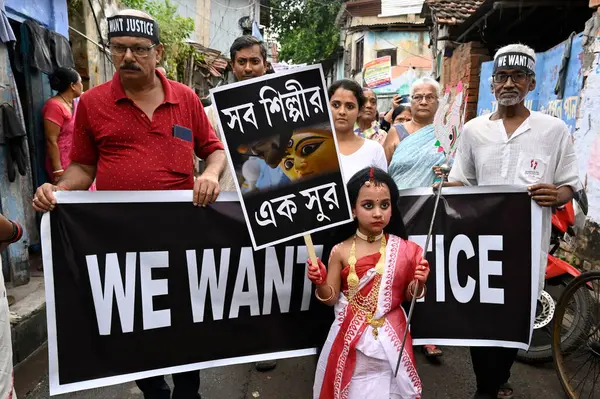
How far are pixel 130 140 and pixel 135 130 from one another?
0.17ft

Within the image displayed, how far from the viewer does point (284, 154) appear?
2084 millimetres

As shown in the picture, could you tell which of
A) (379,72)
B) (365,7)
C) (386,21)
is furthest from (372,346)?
(365,7)

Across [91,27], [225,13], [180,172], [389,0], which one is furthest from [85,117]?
[225,13]

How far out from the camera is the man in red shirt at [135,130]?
83.5 inches

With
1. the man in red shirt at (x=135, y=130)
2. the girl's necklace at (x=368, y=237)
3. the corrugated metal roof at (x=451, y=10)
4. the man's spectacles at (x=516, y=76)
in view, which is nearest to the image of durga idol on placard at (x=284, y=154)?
the girl's necklace at (x=368, y=237)

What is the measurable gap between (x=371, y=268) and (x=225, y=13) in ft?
71.2

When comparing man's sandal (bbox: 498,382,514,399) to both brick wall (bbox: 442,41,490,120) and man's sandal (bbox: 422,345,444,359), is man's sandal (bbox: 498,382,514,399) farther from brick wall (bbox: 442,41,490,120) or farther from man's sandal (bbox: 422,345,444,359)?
brick wall (bbox: 442,41,490,120)

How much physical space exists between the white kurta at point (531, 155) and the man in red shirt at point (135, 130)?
1.48m

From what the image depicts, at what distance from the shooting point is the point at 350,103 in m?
3.03

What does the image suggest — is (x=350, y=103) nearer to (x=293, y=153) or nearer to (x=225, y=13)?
(x=293, y=153)

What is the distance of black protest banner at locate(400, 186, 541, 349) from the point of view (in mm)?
2572

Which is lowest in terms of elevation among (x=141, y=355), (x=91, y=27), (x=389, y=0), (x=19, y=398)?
(x=19, y=398)

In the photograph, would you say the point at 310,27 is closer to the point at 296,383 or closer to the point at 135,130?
the point at 296,383

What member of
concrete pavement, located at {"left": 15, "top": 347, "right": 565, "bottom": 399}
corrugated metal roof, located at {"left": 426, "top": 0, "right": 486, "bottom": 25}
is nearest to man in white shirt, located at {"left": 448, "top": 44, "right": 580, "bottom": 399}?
concrete pavement, located at {"left": 15, "top": 347, "right": 565, "bottom": 399}
